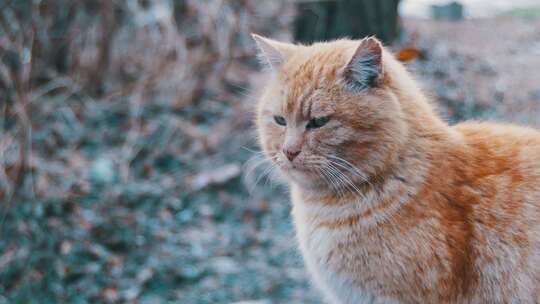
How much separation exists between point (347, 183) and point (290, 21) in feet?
12.9

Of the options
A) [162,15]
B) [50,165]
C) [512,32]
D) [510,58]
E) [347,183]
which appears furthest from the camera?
[512,32]

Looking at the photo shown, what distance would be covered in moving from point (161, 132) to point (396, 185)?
Result: 301 centimetres

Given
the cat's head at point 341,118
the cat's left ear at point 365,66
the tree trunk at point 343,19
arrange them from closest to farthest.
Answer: the cat's left ear at point 365,66
the cat's head at point 341,118
the tree trunk at point 343,19

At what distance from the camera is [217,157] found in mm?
5113

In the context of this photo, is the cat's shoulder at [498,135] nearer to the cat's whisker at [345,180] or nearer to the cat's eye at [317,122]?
the cat's whisker at [345,180]

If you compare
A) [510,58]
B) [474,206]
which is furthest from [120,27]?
[474,206]

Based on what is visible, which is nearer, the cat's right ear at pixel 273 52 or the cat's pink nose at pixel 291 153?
the cat's pink nose at pixel 291 153

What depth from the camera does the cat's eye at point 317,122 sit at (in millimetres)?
2572

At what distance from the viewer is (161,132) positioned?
5.34m

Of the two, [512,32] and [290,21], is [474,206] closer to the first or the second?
[290,21]

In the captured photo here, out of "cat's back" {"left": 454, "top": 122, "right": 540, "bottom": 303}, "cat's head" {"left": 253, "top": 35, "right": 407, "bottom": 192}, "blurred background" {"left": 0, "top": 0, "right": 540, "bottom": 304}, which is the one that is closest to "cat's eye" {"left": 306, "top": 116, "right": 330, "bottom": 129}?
"cat's head" {"left": 253, "top": 35, "right": 407, "bottom": 192}

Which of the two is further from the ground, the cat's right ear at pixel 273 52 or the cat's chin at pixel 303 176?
the cat's right ear at pixel 273 52

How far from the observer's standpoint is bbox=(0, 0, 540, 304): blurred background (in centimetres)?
405

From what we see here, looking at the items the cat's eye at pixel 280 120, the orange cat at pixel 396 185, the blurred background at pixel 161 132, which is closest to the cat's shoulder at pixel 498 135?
the orange cat at pixel 396 185
